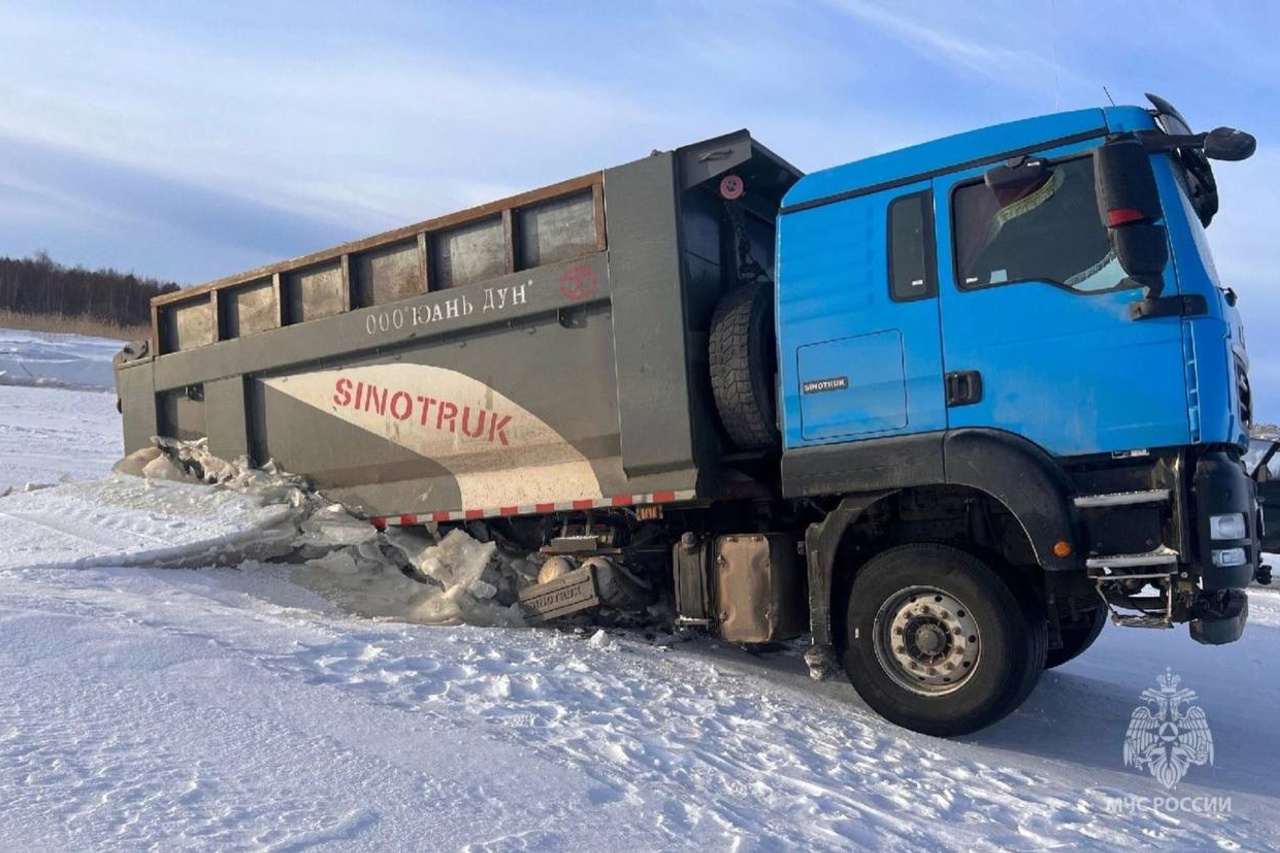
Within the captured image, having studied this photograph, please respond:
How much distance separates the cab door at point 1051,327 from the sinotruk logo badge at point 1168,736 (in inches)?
63.5

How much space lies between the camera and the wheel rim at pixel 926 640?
473cm

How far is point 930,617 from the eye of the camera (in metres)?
4.84

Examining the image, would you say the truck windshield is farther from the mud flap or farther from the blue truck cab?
the mud flap

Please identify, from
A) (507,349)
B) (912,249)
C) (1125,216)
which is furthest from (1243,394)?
(507,349)

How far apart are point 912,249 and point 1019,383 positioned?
2.83 feet

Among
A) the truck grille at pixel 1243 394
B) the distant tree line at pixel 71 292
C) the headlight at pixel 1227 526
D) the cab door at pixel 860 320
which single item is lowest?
the headlight at pixel 1227 526

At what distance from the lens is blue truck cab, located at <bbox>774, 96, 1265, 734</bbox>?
14.1ft

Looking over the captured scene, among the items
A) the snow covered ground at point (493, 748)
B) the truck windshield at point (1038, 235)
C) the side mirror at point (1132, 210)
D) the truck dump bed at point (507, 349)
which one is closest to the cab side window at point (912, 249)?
the truck windshield at point (1038, 235)

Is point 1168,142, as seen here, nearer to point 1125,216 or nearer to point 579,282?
point 1125,216

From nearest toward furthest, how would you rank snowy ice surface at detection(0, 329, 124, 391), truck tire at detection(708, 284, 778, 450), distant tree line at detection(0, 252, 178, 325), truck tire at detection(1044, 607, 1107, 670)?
truck tire at detection(708, 284, 778, 450), truck tire at detection(1044, 607, 1107, 670), snowy ice surface at detection(0, 329, 124, 391), distant tree line at detection(0, 252, 178, 325)

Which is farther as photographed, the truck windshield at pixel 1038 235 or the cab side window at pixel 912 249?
the cab side window at pixel 912 249

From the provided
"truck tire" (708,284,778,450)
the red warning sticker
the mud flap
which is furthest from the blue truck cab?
the mud flap

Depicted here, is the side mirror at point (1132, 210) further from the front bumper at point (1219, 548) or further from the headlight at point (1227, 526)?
the headlight at point (1227, 526)

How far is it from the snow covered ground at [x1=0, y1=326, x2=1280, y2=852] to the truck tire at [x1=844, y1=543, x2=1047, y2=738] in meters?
0.18
